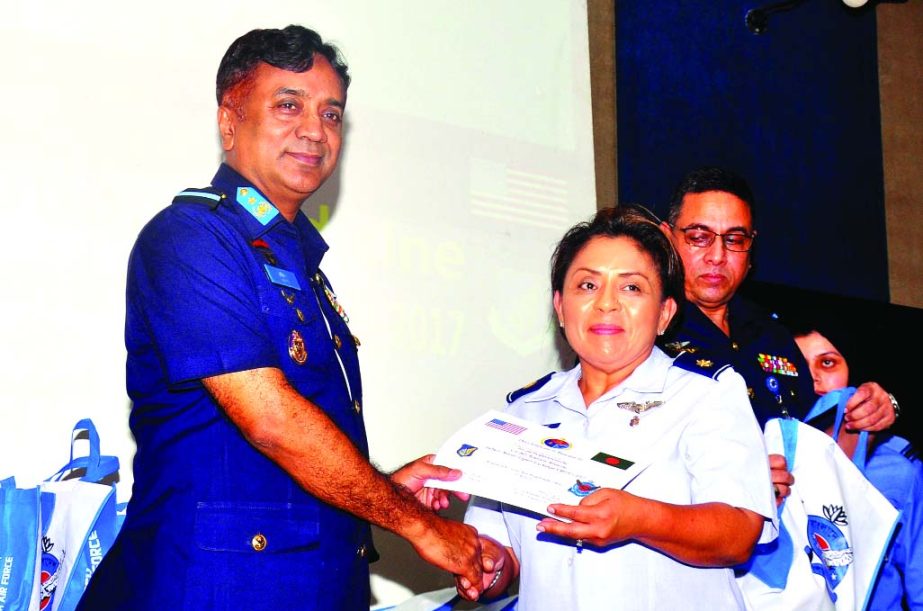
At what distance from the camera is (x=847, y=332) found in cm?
482

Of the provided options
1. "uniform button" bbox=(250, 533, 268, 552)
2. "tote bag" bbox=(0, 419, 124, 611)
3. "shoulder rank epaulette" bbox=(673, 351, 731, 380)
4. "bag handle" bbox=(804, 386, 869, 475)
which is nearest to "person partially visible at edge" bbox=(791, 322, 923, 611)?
"bag handle" bbox=(804, 386, 869, 475)

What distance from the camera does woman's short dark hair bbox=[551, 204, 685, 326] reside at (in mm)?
2299

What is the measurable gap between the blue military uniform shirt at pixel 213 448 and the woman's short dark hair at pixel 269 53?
0.35m

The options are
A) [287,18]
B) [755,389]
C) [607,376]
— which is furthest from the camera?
[287,18]

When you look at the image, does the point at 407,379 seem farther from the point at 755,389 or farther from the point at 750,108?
the point at 750,108

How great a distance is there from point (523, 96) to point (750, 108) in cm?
153

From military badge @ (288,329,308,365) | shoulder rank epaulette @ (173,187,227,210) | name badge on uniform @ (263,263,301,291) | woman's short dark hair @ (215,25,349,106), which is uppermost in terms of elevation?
woman's short dark hair @ (215,25,349,106)

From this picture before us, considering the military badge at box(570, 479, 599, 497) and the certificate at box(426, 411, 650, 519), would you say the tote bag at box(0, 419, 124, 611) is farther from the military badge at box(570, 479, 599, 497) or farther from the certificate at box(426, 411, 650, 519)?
the military badge at box(570, 479, 599, 497)

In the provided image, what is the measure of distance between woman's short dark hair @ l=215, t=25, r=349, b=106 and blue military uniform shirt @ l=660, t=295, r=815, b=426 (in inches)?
42.8

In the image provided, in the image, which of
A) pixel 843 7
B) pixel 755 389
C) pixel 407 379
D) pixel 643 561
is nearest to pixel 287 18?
pixel 407 379

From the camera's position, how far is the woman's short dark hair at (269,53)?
232 cm

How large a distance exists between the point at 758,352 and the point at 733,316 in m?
0.14

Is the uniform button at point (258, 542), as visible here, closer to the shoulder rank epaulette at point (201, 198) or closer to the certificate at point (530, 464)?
the certificate at point (530, 464)

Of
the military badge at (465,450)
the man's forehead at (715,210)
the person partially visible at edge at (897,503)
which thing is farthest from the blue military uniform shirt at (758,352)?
the military badge at (465,450)
